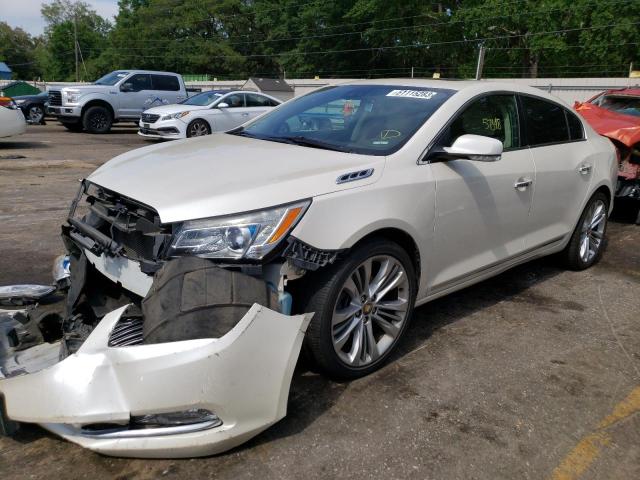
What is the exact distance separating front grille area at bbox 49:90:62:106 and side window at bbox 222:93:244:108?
579 centimetres

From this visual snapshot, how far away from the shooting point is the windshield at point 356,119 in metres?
3.53

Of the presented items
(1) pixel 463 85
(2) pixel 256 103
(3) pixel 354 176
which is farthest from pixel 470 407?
(2) pixel 256 103

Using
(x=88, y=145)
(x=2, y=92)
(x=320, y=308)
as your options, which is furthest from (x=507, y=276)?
(x=2, y=92)

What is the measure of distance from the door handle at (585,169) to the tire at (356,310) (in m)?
2.26

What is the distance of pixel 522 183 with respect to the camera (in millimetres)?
4082

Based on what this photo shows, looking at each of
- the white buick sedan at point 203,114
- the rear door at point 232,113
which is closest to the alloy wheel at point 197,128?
the white buick sedan at point 203,114

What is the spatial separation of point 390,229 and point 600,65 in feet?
127

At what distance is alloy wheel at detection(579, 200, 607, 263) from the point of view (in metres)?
5.18

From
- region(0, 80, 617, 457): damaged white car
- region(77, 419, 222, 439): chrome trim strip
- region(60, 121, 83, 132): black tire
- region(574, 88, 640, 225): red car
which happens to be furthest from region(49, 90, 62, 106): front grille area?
region(77, 419, 222, 439): chrome trim strip

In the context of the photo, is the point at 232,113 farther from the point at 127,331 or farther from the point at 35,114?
the point at 127,331

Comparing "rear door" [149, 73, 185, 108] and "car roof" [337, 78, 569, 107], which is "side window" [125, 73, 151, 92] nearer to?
"rear door" [149, 73, 185, 108]

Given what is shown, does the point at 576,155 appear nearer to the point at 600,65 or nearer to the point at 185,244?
the point at 185,244

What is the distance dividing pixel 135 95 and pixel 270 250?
1678 centimetres

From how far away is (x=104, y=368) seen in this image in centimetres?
222
